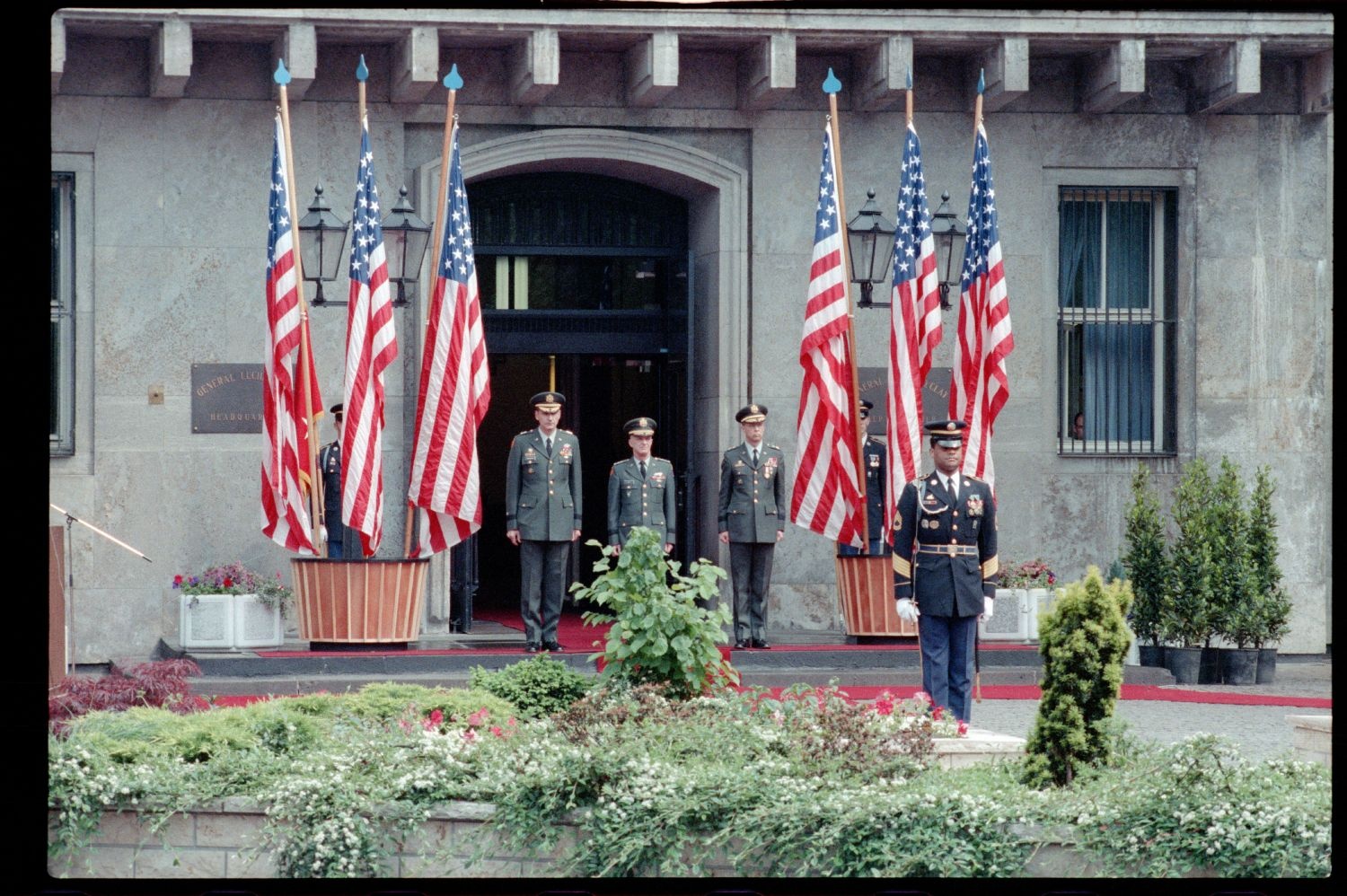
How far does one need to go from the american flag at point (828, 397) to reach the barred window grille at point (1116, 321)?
9.76 feet

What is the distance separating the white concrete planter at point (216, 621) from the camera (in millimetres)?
13727

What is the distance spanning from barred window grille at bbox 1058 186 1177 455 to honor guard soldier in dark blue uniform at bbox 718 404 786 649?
10.9ft

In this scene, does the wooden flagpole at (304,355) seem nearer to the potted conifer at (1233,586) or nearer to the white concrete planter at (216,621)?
the white concrete planter at (216,621)

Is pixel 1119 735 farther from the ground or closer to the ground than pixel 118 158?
closer to the ground

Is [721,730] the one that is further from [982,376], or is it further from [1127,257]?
[1127,257]

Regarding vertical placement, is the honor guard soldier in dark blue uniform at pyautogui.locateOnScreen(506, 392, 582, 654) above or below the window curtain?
below

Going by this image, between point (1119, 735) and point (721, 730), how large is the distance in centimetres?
154

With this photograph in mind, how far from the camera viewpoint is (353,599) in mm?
13281

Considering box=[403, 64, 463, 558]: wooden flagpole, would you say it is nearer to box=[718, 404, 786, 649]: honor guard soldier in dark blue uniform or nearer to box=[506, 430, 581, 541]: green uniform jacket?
box=[506, 430, 581, 541]: green uniform jacket

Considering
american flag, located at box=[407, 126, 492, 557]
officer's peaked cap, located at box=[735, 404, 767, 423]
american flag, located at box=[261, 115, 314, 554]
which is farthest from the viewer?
officer's peaked cap, located at box=[735, 404, 767, 423]

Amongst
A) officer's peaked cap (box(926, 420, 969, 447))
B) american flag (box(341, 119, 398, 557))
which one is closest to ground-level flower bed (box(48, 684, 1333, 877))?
officer's peaked cap (box(926, 420, 969, 447))

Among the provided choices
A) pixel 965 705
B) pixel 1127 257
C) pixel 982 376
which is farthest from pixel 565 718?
pixel 1127 257

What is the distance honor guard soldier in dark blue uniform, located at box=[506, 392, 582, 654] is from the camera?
13.8 metres

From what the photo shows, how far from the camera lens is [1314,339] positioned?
16.3 metres
